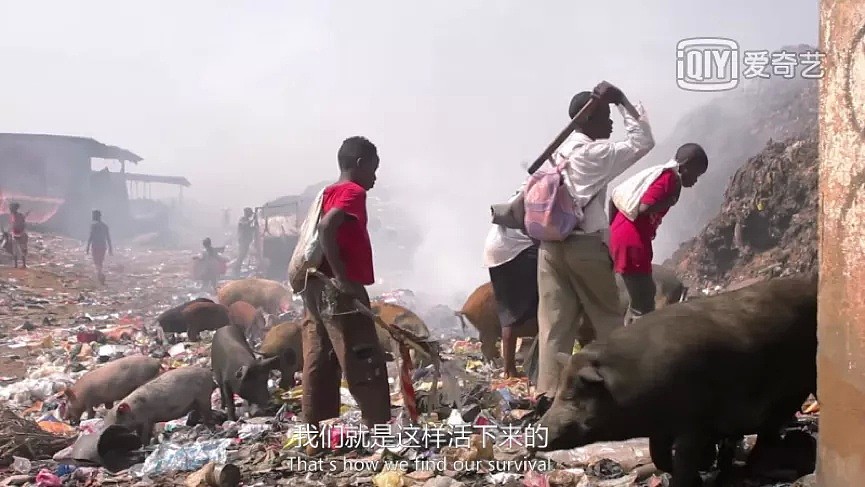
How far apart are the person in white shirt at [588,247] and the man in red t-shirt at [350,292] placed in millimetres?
→ 989

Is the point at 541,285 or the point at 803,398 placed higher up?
the point at 541,285

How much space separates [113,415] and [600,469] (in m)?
3.14

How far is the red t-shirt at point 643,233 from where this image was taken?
4246mm

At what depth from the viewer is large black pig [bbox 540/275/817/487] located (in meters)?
2.94

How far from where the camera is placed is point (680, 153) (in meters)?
4.39

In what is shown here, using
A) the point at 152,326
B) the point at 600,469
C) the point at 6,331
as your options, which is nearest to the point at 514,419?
the point at 600,469

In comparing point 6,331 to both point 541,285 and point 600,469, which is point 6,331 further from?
point 600,469

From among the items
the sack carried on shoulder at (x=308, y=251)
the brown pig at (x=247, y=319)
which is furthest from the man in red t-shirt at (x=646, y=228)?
the brown pig at (x=247, y=319)

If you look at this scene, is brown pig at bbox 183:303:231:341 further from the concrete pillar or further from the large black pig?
the concrete pillar

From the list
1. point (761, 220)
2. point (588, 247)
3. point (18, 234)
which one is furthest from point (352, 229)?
point (18, 234)

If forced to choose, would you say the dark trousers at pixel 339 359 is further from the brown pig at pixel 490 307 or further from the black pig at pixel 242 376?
the brown pig at pixel 490 307

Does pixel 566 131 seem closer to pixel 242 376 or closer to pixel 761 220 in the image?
pixel 242 376

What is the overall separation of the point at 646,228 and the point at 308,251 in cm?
185

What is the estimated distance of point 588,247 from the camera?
4.32 meters
